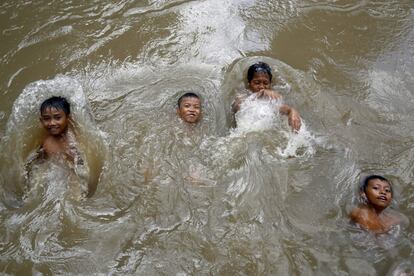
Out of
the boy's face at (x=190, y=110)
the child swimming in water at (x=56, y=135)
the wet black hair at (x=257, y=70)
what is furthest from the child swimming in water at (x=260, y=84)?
the child swimming in water at (x=56, y=135)

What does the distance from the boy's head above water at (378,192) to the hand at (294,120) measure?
957 millimetres

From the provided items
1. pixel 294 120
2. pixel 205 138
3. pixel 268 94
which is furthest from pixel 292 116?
pixel 205 138

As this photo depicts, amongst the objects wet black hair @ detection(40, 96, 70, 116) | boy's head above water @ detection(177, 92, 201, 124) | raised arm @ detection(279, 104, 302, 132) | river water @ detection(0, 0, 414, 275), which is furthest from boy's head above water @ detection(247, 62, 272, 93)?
wet black hair @ detection(40, 96, 70, 116)

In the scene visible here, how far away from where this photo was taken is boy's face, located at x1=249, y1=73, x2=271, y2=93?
4.75m

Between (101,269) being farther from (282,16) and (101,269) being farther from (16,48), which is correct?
(282,16)

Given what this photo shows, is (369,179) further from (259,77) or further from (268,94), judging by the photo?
(259,77)

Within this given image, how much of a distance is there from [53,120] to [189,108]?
137 centimetres

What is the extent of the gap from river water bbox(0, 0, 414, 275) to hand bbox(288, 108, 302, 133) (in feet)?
0.28

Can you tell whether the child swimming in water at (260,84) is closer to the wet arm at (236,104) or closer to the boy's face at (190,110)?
the wet arm at (236,104)

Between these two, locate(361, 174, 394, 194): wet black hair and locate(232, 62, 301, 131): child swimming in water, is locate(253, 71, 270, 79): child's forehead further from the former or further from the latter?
locate(361, 174, 394, 194): wet black hair

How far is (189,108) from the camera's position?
455 centimetres

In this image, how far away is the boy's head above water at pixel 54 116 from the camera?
13.4ft

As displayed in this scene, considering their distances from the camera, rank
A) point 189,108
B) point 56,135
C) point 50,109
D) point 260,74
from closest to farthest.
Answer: point 50,109
point 56,135
point 189,108
point 260,74

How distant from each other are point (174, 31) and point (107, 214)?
2643mm
